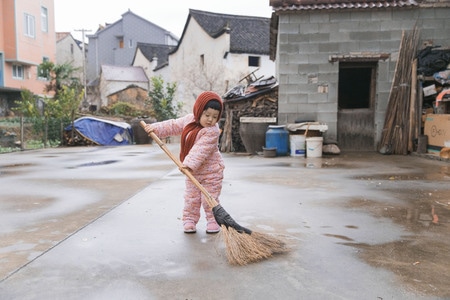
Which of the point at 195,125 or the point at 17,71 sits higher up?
the point at 17,71

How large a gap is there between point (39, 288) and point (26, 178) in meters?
4.71

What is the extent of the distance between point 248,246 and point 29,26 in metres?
23.6

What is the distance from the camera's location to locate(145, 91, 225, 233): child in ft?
10.3

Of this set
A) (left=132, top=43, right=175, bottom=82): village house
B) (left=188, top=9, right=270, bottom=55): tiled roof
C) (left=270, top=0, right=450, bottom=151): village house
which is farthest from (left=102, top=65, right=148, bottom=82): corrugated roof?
(left=270, top=0, right=450, bottom=151): village house

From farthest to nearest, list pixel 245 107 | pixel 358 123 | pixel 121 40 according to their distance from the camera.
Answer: pixel 121 40 → pixel 245 107 → pixel 358 123

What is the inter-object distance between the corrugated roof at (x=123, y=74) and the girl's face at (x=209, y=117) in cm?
3300

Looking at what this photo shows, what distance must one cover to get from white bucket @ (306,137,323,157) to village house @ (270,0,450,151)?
3.53ft

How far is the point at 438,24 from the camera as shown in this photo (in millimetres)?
9828

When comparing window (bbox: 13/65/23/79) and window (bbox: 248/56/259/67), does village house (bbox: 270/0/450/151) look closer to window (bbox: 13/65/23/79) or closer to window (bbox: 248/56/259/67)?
window (bbox: 248/56/259/67)

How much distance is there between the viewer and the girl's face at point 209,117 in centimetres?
313

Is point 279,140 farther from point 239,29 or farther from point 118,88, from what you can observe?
point 118,88

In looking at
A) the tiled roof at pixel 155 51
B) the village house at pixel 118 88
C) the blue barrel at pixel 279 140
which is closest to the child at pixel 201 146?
the blue barrel at pixel 279 140

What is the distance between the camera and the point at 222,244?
9.53ft

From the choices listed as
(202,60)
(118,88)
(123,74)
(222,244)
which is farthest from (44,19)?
(222,244)
